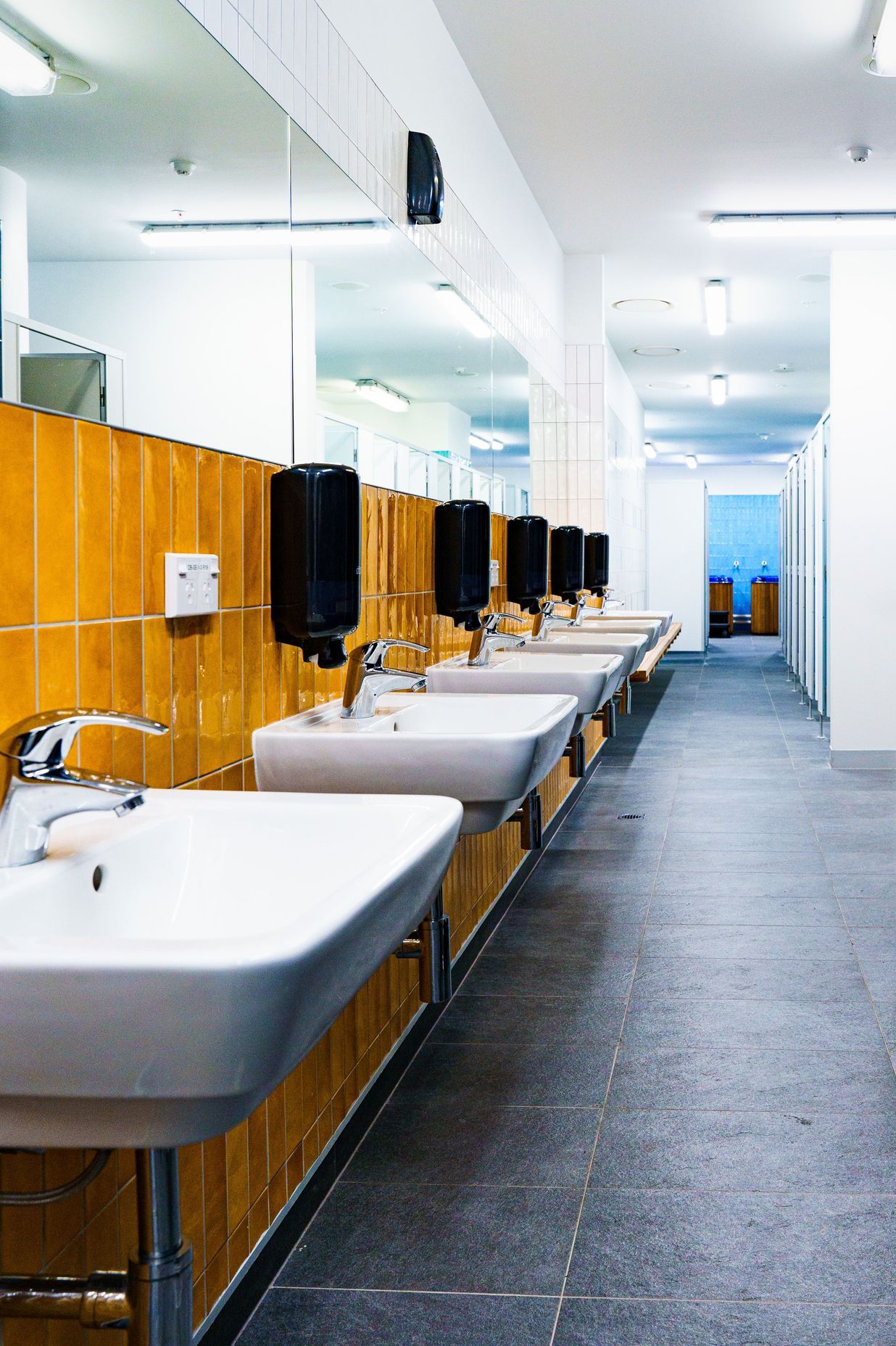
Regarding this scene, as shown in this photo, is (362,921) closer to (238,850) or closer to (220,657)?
(238,850)

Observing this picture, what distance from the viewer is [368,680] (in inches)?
90.4

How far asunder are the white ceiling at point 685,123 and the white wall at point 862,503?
0.45 m

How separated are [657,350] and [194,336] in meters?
8.53

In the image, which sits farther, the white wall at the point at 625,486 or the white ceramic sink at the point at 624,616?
the white wall at the point at 625,486

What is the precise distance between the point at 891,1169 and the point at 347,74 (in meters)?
2.43

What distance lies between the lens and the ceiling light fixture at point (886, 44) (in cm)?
358

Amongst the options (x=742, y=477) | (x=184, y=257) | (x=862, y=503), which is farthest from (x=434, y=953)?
(x=742, y=477)

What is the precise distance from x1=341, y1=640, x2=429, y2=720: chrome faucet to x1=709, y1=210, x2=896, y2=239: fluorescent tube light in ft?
15.5

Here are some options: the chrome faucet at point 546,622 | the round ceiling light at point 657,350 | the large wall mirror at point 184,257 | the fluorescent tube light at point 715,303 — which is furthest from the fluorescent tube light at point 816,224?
the large wall mirror at point 184,257

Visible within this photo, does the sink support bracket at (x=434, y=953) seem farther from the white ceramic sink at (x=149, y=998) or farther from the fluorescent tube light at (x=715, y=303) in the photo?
the fluorescent tube light at (x=715, y=303)

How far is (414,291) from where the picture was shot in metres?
3.19

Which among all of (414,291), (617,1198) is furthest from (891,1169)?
(414,291)

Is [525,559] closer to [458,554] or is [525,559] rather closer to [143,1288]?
[458,554]

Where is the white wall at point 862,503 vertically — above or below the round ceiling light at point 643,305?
below
